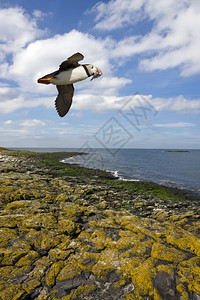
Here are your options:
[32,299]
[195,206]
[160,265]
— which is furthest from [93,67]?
[195,206]

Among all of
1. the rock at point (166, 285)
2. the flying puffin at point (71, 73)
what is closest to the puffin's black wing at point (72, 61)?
the flying puffin at point (71, 73)

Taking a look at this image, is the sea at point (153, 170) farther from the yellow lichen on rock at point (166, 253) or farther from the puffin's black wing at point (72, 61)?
the puffin's black wing at point (72, 61)

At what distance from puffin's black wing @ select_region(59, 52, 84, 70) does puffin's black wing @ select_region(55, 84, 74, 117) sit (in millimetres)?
561

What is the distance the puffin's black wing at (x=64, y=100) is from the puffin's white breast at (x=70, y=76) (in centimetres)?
55

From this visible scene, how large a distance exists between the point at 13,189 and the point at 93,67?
12.8m

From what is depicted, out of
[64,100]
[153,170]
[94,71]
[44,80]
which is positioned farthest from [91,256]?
[153,170]

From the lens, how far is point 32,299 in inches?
208

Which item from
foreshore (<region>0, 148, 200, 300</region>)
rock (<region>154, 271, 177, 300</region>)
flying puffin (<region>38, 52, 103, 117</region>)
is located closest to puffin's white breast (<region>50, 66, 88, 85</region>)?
flying puffin (<region>38, 52, 103, 117</region>)

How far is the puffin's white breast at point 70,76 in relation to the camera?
2.59 m

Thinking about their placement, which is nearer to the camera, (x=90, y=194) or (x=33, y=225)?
(x=33, y=225)

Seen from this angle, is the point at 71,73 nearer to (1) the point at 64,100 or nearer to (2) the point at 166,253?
(1) the point at 64,100

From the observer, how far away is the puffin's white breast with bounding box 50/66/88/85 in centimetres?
259

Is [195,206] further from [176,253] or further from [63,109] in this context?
[63,109]

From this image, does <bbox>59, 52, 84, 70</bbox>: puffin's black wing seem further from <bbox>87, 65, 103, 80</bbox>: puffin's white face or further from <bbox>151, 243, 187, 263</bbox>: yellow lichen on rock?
<bbox>151, 243, 187, 263</bbox>: yellow lichen on rock
